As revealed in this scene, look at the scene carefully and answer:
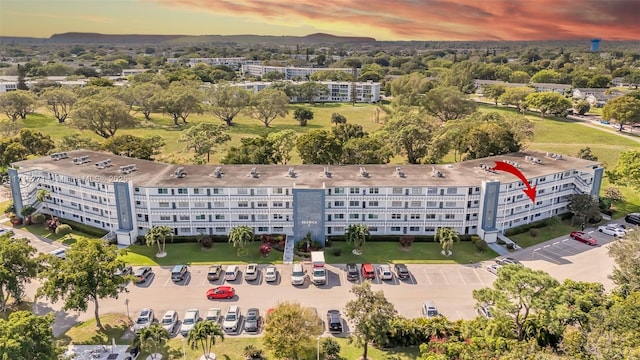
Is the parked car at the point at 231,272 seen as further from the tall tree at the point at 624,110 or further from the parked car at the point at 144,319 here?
the tall tree at the point at 624,110

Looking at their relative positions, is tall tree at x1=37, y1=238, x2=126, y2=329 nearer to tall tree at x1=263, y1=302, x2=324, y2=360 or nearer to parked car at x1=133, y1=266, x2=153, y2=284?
parked car at x1=133, y1=266, x2=153, y2=284

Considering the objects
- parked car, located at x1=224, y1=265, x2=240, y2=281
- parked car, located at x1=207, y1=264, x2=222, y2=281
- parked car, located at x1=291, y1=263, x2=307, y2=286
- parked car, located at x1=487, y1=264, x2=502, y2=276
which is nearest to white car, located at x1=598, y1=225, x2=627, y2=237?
parked car, located at x1=487, y1=264, x2=502, y2=276

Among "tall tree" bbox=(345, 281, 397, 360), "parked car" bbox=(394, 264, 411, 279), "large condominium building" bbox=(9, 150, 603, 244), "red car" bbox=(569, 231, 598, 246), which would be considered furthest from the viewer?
"red car" bbox=(569, 231, 598, 246)

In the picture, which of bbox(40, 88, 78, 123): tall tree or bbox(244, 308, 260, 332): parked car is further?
bbox(40, 88, 78, 123): tall tree

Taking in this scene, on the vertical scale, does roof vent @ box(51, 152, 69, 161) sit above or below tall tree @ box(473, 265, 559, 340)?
above

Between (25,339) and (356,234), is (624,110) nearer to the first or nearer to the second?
(356,234)

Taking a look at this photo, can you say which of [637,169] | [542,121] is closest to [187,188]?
[637,169]
